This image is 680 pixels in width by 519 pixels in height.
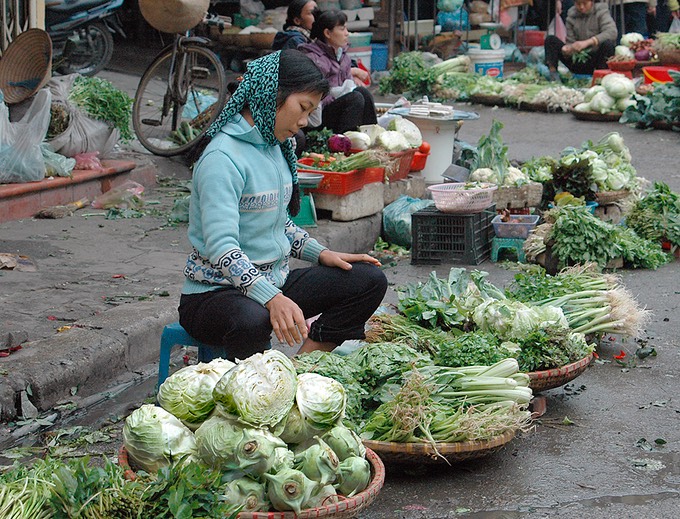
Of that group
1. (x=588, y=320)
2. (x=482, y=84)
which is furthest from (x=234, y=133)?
(x=482, y=84)

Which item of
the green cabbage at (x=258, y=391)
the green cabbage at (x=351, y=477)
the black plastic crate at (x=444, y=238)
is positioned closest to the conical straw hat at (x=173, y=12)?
the black plastic crate at (x=444, y=238)

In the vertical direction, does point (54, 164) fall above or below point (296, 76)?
below

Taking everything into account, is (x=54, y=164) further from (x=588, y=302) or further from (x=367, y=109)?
(x=588, y=302)

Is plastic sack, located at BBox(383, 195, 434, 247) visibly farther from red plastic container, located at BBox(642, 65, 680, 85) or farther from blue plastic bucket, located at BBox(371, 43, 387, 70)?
blue plastic bucket, located at BBox(371, 43, 387, 70)

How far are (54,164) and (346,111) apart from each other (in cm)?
243

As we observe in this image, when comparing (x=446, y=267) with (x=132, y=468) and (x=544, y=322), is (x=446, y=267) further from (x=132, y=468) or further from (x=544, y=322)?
(x=132, y=468)

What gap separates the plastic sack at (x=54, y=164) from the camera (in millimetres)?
7578

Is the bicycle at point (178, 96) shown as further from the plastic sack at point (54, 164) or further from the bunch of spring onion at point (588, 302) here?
the bunch of spring onion at point (588, 302)

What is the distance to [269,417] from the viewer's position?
2902 mm

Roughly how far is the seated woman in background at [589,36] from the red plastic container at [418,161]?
7679 mm

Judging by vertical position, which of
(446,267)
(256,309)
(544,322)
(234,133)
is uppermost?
(234,133)

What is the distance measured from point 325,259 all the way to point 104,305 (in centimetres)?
162

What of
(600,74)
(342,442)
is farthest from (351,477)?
(600,74)

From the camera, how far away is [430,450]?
3494 mm
